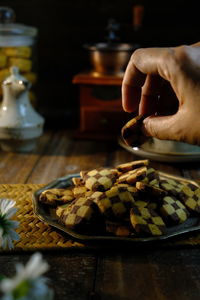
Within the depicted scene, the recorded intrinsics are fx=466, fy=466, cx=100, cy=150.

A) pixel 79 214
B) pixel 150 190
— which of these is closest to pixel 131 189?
pixel 150 190

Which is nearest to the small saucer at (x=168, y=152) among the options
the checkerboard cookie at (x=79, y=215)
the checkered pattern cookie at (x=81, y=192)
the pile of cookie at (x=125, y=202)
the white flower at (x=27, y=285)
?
the pile of cookie at (x=125, y=202)

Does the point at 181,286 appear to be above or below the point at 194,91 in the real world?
below

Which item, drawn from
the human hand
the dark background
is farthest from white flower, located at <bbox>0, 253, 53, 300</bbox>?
the dark background

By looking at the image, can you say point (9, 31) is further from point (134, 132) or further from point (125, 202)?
point (125, 202)

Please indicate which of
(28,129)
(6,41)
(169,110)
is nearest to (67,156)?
(28,129)

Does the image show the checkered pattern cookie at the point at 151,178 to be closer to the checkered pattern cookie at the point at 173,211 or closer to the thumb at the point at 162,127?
→ the checkered pattern cookie at the point at 173,211

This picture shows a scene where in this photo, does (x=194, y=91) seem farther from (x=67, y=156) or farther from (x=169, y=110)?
(x=67, y=156)
